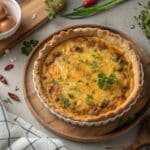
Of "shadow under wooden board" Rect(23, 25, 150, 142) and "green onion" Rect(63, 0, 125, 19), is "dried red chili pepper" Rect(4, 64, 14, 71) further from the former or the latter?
"green onion" Rect(63, 0, 125, 19)

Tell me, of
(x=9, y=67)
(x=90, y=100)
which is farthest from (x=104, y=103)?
(x=9, y=67)

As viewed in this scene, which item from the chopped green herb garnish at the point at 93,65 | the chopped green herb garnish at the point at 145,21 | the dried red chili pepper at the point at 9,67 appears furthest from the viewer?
the chopped green herb garnish at the point at 145,21

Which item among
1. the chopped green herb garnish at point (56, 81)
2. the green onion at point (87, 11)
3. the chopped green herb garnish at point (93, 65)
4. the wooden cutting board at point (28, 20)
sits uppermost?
the wooden cutting board at point (28, 20)

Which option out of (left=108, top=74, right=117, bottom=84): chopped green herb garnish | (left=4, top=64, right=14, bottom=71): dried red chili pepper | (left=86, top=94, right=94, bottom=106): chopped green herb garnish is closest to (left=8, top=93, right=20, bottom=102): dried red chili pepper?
(left=4, top=64, right=14, bottom=71): dried red chili pepper

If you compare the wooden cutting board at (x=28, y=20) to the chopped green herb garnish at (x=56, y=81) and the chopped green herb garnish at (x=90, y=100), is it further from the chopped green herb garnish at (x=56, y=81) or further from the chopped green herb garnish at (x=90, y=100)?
the chopped green herb garnish at (x=90, y=100)

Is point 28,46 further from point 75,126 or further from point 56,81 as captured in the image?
point 75,126

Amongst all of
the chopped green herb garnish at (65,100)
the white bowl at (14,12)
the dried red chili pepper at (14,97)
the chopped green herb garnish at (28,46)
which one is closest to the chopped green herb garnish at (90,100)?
the chopped green herb garnish at (65,100)

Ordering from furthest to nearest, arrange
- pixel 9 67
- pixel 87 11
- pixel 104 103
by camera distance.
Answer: pixel 87 11, pixel 9 67, pixel 104 103
